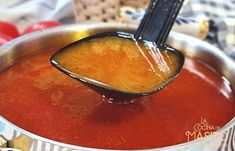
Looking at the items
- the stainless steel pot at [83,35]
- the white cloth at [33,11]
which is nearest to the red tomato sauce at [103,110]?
the stainless steel pot at [83,35]

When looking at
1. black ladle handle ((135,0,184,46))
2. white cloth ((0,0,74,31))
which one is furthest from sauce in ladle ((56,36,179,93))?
white cloth ((0,0,74,31))

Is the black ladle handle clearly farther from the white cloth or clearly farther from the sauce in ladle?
the white cloth

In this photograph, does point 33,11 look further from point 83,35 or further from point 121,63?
point 121,63

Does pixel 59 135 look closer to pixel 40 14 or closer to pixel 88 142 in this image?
pixel 88 142

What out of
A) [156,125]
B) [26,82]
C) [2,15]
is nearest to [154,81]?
[156,125]

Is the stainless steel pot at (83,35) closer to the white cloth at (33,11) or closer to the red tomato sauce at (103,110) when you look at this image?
the red tomato sauce at (103,110)
